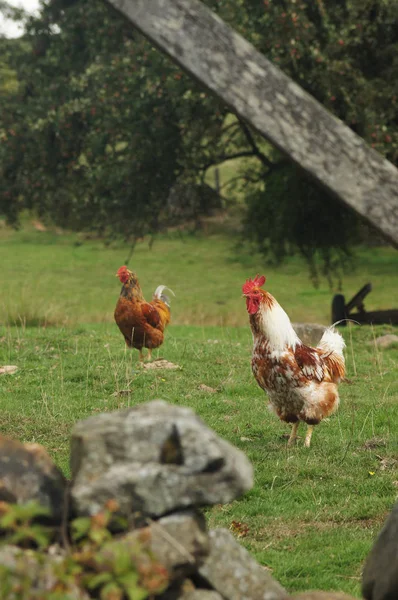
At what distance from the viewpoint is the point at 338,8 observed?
691 inches

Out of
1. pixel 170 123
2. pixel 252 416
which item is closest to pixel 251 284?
pixel 252 416

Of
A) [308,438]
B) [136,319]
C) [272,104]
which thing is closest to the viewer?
[272,104]

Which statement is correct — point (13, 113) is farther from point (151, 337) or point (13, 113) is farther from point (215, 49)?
point (215, 49)

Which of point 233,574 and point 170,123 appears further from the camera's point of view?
point 170,123

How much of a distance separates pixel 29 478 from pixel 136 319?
30.2 feet

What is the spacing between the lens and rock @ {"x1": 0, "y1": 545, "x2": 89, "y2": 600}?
9.82ft

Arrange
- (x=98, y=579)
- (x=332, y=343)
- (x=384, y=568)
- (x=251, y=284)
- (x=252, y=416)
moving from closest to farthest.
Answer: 1. (x=98, y=579)
2. (x=384, y=568)
3. (x=251, y=284)
4. (x=332, y=343)
5. (x=252, y=416)

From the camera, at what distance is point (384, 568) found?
3.92m

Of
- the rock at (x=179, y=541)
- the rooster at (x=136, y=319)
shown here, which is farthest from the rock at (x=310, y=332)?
the rock at (x=179, y=541)

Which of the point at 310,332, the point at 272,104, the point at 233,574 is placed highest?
the point at 272,104

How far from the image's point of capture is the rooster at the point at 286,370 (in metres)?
8.35

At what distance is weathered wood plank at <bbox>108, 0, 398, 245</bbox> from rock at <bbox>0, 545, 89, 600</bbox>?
10.8ft

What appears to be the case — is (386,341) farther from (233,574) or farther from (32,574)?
(32,574)

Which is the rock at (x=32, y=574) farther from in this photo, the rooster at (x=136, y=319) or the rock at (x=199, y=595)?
the rooster at (x=136, y=319)
